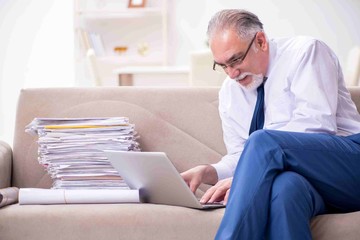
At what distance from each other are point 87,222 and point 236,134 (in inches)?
23.8

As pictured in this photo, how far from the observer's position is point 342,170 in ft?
5.94

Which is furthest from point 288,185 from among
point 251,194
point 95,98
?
point 95,98

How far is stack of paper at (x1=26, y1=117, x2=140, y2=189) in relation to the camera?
2.27 meters

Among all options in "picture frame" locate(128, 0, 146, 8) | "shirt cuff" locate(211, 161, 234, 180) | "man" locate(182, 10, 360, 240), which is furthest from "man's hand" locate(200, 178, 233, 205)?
"picture frame" locate(128, 0, 146, 8)

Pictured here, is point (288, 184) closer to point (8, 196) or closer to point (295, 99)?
point (295, 99)

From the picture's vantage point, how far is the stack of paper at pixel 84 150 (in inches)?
89.4

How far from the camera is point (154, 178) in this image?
1.98m

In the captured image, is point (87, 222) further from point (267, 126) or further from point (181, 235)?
point (267, 126)

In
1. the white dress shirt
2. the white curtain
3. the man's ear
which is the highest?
the man's ear

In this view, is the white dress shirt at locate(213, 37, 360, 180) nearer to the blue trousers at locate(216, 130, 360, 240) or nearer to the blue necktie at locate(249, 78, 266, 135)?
the blue necktie at locate(249, 78, 266, 135)

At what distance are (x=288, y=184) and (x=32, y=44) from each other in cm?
548

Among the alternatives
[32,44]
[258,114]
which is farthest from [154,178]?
[32,44]

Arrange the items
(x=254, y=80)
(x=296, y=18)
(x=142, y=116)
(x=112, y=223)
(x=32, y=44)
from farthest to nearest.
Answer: (x=32, y=44), (x=296, y=18), (x=142, y=116), (x=254, y=80), (x=112, y=223)

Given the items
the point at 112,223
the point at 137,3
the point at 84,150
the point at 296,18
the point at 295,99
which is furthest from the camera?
the point at 137,3
